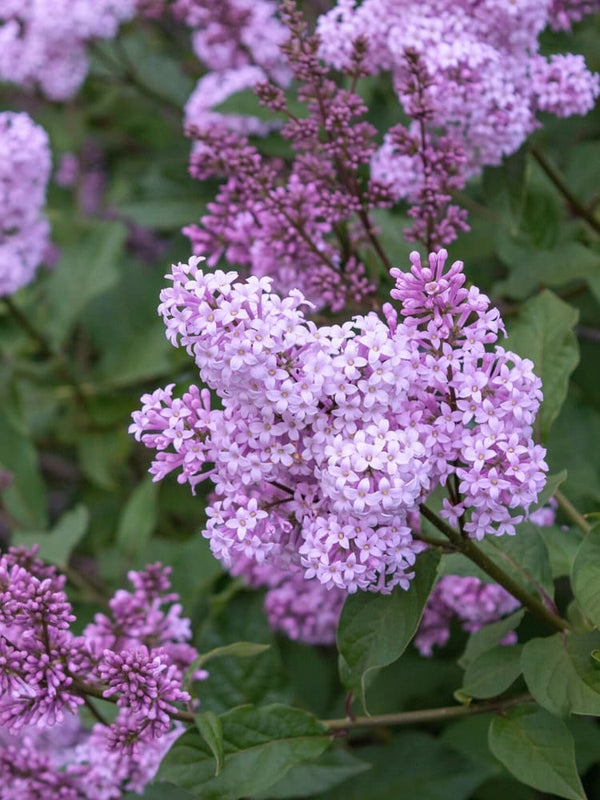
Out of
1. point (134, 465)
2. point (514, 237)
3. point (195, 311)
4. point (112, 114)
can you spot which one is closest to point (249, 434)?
point (195, 311)

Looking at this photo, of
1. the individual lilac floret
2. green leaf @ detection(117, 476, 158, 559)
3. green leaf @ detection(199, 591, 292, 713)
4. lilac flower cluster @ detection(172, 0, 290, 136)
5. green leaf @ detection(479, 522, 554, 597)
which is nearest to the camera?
green leaf @ detection(479, 522, 554, 597)

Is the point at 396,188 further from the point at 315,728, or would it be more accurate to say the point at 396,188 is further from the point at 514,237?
the point at 315,728

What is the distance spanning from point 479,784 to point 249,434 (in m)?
1.71

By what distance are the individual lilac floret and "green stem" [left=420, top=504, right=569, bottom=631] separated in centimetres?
35

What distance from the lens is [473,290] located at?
65.9 inches

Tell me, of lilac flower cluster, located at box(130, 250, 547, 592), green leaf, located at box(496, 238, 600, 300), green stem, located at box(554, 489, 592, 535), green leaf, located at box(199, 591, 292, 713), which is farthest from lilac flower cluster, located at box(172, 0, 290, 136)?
lilac flower cluster, located at box(130, 250, 547, 592)

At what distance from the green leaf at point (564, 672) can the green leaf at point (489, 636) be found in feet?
0.39

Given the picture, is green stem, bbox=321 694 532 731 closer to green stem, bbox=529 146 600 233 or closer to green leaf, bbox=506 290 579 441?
green leaf, bbox=506 290 579 441

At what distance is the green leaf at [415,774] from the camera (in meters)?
2.93

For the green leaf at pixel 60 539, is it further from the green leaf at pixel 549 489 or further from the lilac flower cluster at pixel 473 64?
the green leaf at pixel 549 489

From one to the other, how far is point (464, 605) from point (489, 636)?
0.32m

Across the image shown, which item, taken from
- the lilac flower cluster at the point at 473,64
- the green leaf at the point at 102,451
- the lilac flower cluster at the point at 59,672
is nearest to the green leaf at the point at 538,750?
the lilac flower cluster at the point at 59,672

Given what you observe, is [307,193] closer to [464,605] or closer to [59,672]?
[464,605]

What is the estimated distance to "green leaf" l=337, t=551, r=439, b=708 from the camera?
1858 mm
